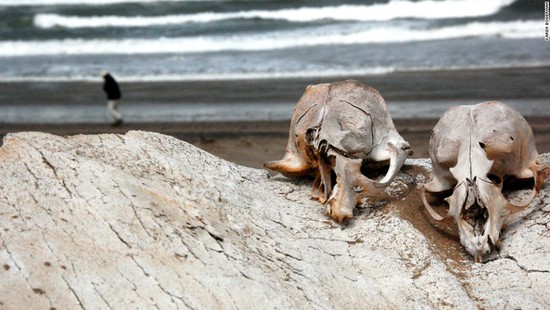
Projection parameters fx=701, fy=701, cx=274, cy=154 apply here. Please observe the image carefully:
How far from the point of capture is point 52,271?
11.5 ft

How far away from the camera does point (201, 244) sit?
3.84 m

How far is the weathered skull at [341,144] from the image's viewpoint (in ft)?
15.5

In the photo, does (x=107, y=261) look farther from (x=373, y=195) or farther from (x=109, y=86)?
(x=109, y=86)

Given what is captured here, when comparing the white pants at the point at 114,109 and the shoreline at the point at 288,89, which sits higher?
the white pants at the point at 114,109

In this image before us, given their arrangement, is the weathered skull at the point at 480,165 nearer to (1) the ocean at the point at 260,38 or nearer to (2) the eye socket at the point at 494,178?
(2) the eye socket at the point at 494,178

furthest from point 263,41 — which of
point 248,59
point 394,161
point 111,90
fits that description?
point 394,161

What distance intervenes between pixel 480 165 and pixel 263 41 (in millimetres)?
17296

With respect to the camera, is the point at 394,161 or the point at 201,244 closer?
the point at 201,244

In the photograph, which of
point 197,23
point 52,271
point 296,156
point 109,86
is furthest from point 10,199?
point 197,23

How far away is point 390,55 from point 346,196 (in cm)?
1420

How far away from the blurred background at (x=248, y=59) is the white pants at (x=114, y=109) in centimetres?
23

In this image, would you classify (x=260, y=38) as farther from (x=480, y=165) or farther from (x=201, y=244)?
(x=201, y=244)

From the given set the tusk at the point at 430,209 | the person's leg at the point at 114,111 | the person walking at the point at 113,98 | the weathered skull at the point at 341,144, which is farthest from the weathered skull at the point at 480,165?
the person walking at the point at 113,98

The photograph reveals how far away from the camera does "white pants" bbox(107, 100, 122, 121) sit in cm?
1435
